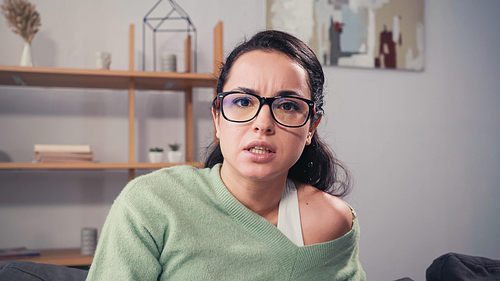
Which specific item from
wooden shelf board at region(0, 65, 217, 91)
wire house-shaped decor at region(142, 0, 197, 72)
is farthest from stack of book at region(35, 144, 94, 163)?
wire house-shaped decor at region(142, 0, 197, 72)

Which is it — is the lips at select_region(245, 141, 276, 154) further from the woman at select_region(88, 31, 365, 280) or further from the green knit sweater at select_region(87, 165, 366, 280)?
the green knit sweater at select_region(87, 165, 366, 280)

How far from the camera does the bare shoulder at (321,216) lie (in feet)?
3.28

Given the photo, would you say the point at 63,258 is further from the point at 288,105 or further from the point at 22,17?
the point at 288,105

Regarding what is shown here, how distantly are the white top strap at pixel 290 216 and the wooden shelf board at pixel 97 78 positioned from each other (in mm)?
1000

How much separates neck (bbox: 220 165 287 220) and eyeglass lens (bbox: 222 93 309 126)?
143mm

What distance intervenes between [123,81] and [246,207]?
131cm

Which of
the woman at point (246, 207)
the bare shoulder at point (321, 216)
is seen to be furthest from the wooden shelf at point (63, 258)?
the bare shoulder at point (321, 216)

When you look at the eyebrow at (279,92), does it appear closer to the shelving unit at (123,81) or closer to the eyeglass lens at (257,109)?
the eyeglass lens at (257,109)

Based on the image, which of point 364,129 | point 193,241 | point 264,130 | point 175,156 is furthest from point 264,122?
point 364,129

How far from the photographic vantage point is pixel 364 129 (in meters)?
2.65

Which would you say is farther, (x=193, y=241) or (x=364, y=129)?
(x=364, y=129)

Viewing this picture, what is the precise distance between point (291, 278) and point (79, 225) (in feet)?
5.28

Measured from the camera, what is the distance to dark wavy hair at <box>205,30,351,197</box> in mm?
970

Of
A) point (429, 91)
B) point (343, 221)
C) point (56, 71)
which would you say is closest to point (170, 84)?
point (56, 71)
